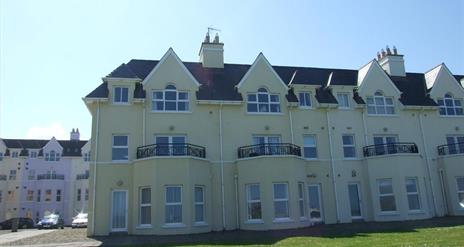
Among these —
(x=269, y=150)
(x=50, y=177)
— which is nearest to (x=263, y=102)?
(x=269, y=150)

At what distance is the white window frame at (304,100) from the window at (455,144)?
11336mm

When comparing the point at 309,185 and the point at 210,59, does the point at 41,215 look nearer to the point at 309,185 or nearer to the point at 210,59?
the point at 210,59

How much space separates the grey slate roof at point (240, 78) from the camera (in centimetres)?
2591

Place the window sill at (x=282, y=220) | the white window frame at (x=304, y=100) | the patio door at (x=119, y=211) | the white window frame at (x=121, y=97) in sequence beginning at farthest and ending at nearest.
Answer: the white window frame at (x=304, y=100) < the white window frame at (x=121, y=97) < the patio door at (x=119, y=211) < the window sill at (x=282, y=220)

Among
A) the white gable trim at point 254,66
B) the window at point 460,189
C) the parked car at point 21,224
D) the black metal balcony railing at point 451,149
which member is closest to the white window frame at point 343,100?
the white gable trim at point 254,66

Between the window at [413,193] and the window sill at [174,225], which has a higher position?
the window at [413,193]

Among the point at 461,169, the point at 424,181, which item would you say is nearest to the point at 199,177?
the point at 424,181

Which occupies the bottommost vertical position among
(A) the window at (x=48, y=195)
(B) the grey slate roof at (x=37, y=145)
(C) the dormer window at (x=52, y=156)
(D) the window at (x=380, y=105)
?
(A) the window at (x=48, y=195)

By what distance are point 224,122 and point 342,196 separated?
969 cm

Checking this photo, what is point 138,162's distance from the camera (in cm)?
2281

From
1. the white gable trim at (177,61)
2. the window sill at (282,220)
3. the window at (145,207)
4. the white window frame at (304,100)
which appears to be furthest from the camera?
the white window frame at (304,100)

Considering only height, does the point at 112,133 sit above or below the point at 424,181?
above

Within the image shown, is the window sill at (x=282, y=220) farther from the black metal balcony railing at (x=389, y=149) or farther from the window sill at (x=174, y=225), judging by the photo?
the black metal balcony railing at (x=389, y=149)

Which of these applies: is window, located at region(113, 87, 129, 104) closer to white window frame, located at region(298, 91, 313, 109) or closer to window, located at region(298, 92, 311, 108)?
white window frame, located at region(298, 91, 313, 109)
